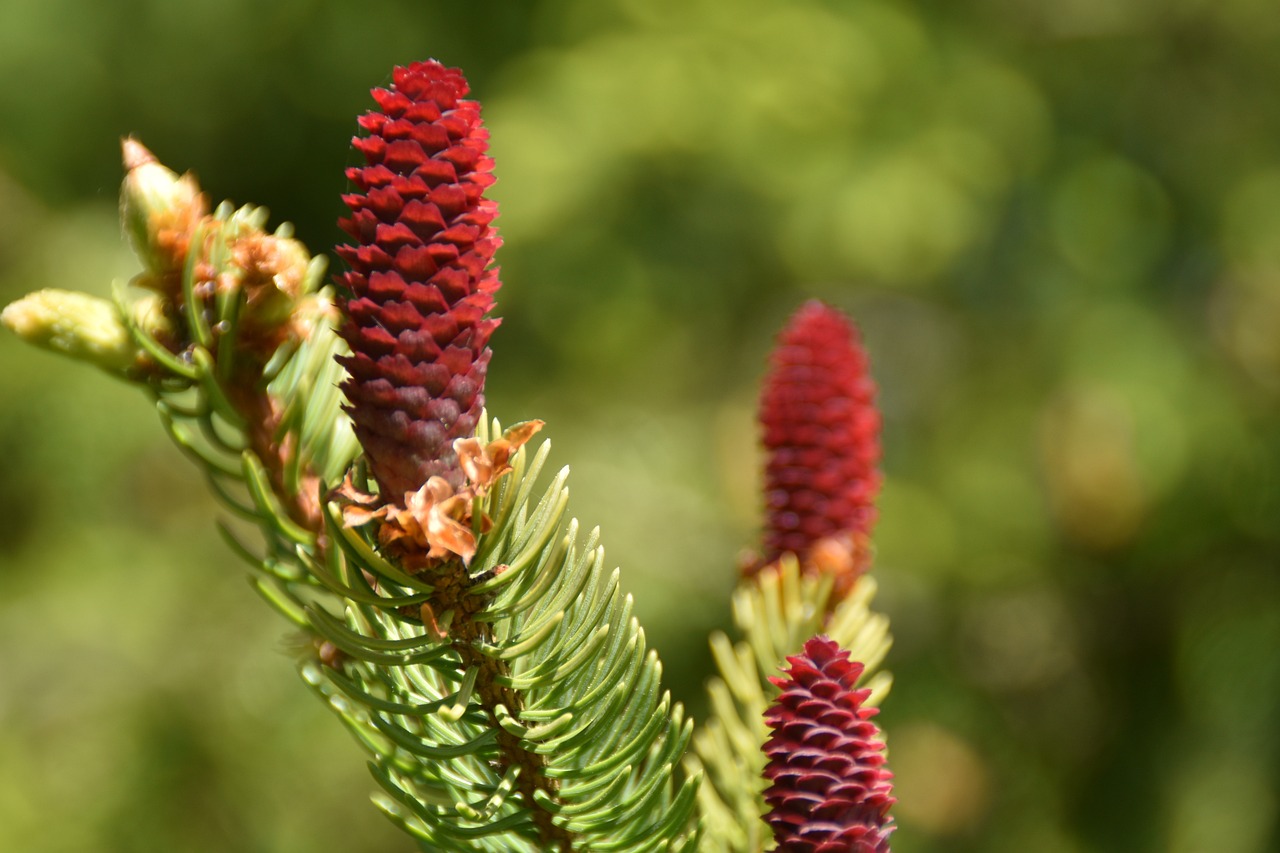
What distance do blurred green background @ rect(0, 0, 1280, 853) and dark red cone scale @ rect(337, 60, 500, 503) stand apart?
170 centimetres

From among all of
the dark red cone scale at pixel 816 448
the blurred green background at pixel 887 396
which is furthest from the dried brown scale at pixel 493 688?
the blurred green background at pixel 887 396

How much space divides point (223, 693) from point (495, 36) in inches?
68.1

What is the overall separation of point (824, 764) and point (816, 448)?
21cm

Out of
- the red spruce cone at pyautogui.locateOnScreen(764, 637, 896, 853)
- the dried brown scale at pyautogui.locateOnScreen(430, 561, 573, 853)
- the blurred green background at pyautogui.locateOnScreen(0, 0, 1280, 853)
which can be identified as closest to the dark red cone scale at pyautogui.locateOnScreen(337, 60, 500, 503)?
the dried brown scale at pyautogui.locateOnScreen(430, 561, 573, 853)

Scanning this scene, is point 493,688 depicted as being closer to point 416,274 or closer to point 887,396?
point 416,274

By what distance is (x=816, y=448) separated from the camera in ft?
1.86

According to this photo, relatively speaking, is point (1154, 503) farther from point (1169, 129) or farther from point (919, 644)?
point (1169, 129)

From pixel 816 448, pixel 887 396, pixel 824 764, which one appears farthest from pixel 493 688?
pixel 887 396

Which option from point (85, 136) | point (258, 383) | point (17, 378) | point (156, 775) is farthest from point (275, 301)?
point (85, 136)

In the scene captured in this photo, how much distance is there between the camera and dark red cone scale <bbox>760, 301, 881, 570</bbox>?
1.88 feet

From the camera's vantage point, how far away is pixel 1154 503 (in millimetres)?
2229

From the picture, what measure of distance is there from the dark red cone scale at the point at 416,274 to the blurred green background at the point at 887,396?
5.59ft

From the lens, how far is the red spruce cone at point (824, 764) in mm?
379

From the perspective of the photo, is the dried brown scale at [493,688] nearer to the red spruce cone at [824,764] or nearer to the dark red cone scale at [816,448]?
the red spruce cone at [824,764]
